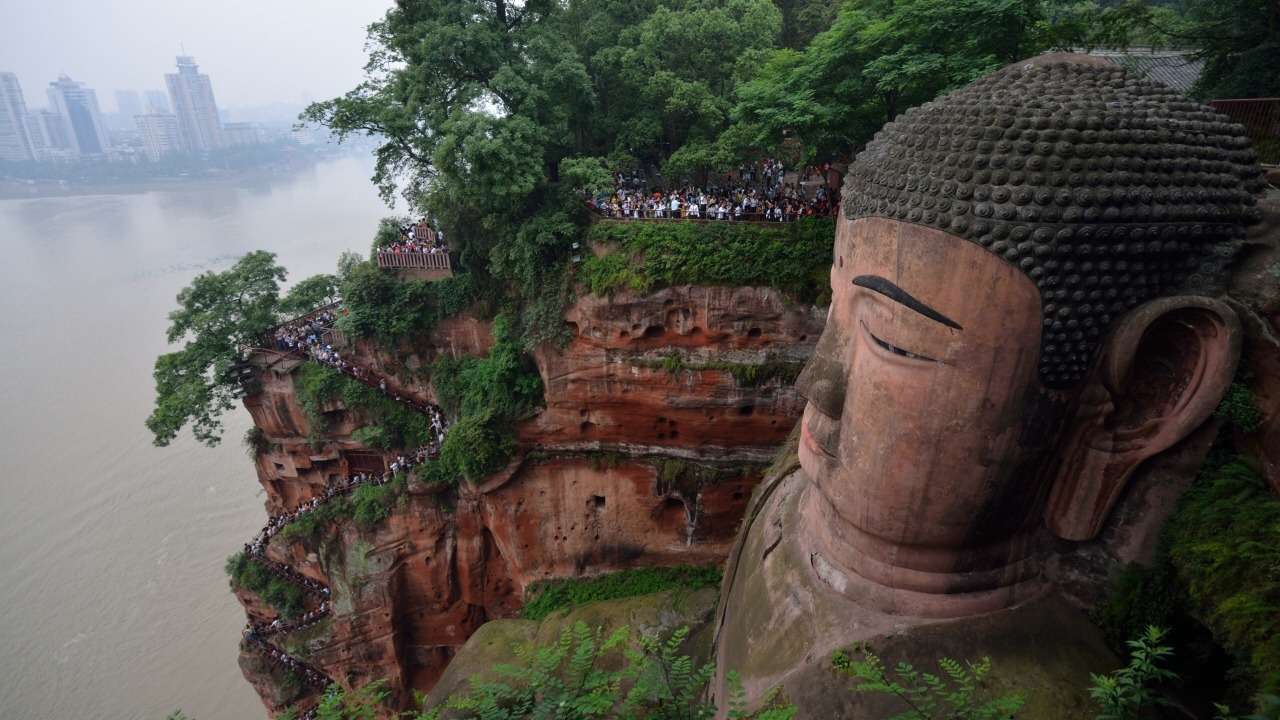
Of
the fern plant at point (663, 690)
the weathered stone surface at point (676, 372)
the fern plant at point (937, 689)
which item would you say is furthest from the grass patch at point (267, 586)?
the fern plant at point (937, 689)

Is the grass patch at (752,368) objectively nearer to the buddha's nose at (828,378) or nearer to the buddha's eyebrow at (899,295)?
the buddha's nose at (828,378)

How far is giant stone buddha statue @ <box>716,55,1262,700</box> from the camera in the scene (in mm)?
3920

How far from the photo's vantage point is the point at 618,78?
15234 mm

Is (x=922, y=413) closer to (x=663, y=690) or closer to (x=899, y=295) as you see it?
(x=899, y=295)

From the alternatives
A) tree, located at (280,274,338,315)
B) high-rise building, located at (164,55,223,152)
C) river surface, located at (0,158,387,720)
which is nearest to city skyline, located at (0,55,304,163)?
high-rise building, located at (164,55,223,152)

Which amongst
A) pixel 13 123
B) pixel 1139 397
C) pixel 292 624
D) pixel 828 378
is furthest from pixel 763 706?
pixel 13 123

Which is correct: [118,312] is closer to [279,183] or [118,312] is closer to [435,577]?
[435,577]

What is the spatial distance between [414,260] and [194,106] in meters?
106

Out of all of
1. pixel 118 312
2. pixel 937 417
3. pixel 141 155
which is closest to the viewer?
pixel 937 417

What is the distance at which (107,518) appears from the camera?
23.4 meters

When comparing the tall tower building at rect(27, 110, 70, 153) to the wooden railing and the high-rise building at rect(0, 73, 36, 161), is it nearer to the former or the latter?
the high-rise building at rect(0, 73, 36, 161)

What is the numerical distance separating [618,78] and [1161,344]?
1314cm

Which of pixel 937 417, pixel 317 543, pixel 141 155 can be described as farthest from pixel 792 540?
pixel 141 155

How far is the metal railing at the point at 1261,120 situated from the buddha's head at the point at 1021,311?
4103 millimetres
